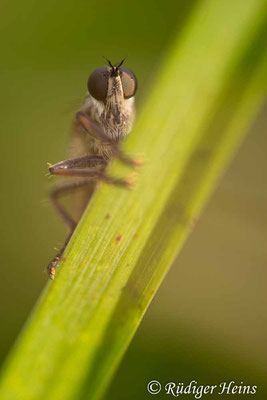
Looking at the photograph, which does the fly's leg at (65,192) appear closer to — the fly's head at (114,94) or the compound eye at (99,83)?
the fly's head at (114,94)

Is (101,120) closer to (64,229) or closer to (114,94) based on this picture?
(114,94)

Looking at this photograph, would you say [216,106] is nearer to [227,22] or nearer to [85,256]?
[227,22]


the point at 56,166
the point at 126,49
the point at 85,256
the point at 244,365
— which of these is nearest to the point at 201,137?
the point at 85,256

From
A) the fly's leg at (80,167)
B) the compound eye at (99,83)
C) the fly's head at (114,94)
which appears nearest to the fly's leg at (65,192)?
the fly's leg at (80,167)

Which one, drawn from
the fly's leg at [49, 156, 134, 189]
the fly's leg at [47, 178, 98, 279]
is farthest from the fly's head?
the fly's leg at [47, 178, 98, 279]

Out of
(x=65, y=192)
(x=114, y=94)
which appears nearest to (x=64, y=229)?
(x=65, y=192)

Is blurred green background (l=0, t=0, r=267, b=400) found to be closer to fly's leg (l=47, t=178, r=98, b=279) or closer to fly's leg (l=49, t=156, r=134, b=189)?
fly's leg (l=47, t=178, r=98, b=279)
